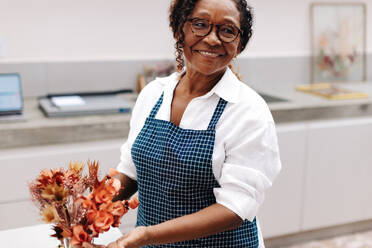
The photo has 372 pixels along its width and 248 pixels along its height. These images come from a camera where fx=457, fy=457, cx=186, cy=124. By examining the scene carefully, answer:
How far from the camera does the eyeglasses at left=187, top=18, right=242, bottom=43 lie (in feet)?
3.46

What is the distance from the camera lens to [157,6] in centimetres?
261

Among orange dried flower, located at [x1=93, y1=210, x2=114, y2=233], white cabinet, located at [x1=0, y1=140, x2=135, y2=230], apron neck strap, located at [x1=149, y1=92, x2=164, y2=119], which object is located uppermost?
apron neck strap, located at [x1=149, y1=92, x2=164, y2=119]

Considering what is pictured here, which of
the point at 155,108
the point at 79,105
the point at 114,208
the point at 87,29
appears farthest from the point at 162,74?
the point at 114,208

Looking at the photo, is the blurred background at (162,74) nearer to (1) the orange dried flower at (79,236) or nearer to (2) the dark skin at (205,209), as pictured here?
(2) the dark skin at (205,209)

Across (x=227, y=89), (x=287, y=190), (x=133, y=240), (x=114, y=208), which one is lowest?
(x=287, y=190)

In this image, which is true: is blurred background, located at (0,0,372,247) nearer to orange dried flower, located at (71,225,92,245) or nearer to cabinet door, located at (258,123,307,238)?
cabinet door, located at (258,123,307,238)

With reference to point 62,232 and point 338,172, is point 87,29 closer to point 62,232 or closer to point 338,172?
point 338,172

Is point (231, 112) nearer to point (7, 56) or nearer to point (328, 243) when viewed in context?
point (7, 56)

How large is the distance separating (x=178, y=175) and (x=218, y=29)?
0.37 m

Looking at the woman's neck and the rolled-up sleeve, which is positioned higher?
the woman's neck

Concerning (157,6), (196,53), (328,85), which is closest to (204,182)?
(196,53)

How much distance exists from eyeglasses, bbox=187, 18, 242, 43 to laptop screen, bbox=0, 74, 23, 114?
126cm

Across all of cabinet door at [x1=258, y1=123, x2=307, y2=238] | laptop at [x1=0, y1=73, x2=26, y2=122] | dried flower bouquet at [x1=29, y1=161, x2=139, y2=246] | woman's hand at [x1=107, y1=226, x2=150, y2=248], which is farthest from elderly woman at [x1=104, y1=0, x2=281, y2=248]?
cabinet door at [x1=258, y1=123, x2=307, y2=238]

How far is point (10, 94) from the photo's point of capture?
2.06 metres
